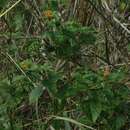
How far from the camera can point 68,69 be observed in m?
1.82

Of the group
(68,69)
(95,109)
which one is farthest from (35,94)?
(68,69)

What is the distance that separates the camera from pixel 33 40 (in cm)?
182

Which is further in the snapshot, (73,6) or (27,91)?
(73,6)

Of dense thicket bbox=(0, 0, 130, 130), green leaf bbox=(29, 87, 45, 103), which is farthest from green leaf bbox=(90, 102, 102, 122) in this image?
green leaf bbox=(29, 87, 45, 103)

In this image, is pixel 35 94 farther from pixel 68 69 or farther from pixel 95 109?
pixel 68 69

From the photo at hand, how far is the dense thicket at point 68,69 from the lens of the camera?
1504 mm

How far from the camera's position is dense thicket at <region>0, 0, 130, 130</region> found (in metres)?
1.50

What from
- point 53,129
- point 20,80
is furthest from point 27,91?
point 53,129

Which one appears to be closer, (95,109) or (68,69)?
(95,109)

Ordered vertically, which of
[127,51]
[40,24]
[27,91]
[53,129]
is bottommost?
[53,129]

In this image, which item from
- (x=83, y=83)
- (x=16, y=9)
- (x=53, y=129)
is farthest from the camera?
(x=16, y=9)

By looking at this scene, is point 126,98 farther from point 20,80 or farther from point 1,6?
point 1,6

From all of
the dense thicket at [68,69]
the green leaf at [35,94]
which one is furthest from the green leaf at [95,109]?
the green leaf at [35,94]

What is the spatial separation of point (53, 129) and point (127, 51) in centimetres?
52
